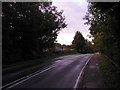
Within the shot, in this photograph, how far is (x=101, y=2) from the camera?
8875 mm

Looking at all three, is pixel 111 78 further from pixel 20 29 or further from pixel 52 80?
pixel 20 29

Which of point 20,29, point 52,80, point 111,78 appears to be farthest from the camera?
point 20,29

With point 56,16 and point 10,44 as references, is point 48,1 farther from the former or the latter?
point 10,44

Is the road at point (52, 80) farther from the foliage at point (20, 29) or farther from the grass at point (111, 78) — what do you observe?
the foliage at point (20, 29)

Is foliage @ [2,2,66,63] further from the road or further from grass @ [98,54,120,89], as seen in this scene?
grass @ [98,54,120,89]

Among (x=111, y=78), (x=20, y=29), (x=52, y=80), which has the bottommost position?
(x=52, y=80)

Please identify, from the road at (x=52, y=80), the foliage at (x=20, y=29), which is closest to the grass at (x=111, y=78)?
the road at (x=52, y=80)

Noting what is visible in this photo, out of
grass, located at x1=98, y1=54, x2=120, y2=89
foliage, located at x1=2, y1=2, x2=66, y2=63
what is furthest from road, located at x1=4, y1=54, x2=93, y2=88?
foliage, located at x1=2, y1=2, x2=66, y2=63

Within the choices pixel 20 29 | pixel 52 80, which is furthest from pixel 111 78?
pixel 20 29

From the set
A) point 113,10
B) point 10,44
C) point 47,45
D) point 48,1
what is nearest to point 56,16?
point 48,1

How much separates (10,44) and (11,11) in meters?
5.31

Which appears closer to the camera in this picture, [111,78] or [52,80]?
[111,78]

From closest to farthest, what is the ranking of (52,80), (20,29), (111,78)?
(111,78) < (52,80) < (20,29)

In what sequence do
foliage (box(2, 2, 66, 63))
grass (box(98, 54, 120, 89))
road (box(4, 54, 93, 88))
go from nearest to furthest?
grass (box(98, 54, 120, 89)) → road (box(4, 54, 93, 88)) → foliage (box(2, 2, 66, 63))
